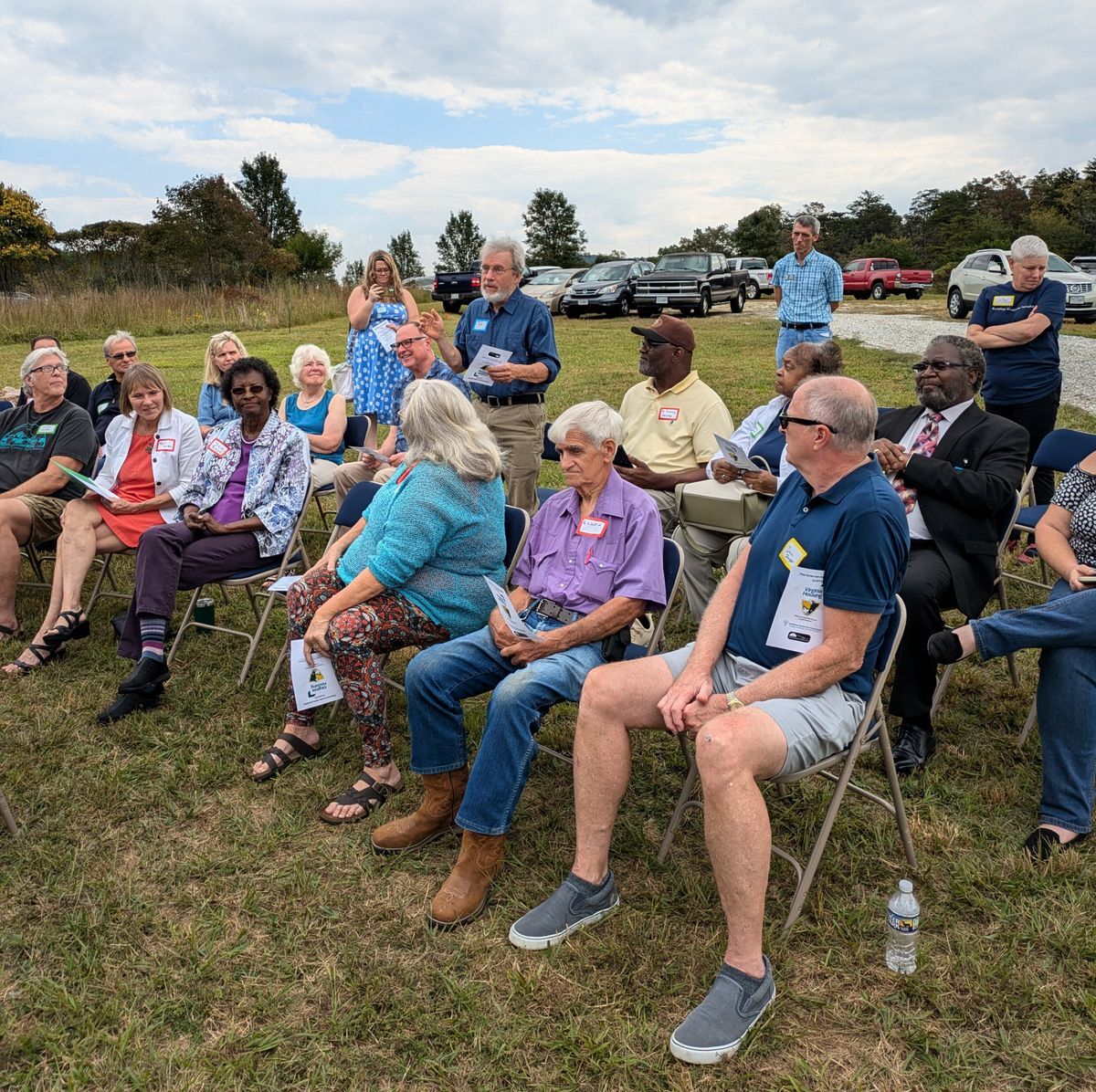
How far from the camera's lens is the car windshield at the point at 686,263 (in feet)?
78.0

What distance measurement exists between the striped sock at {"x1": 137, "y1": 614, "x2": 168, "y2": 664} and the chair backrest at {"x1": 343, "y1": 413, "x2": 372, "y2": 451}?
2.36 metres

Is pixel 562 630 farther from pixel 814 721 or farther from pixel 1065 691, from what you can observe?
pixel 1065 691

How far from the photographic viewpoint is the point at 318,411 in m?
6.24

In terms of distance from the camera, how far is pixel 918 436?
390 centimetres

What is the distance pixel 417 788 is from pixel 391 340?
387 centimetres

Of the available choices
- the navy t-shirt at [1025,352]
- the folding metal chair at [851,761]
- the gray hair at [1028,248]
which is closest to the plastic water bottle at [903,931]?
the folding metal chair at [851,761]

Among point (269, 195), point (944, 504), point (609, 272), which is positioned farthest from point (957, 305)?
point (269, 195)

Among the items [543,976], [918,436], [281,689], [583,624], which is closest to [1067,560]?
[918,436]

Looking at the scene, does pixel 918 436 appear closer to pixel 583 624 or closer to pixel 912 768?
pixel 912 768

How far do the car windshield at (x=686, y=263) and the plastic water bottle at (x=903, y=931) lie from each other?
22.8 meters

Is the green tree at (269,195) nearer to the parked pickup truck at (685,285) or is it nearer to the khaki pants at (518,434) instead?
the parked pickup truck at (685,285)

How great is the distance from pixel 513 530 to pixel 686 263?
21855mm

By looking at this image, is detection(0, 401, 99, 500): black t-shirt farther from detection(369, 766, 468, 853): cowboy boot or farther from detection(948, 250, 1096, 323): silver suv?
detection(948, 250, 1096, 323): silver suv

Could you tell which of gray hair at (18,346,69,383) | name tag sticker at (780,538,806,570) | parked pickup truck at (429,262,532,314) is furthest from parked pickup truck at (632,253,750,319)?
name tag sticker at (780,538,806,570)
